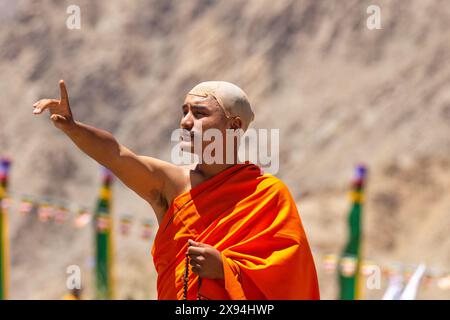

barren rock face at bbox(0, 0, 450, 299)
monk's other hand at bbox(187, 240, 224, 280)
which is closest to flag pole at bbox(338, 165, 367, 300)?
monk's other hand at bbox(187, 240, 224, 280)

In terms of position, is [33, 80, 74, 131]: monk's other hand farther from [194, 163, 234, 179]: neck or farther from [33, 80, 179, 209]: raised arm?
[194, 163, 234, 179]: neck

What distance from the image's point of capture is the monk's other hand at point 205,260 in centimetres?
375

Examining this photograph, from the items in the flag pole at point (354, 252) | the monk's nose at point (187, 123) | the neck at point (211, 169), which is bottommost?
the flag pole at point (354, 252)

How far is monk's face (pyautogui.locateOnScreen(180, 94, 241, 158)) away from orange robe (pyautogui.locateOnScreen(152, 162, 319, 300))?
19cm

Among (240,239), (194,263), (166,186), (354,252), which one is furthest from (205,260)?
(354,252)

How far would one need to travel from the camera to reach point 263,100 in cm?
2227

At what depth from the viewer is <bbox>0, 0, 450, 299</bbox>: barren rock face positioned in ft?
63.9

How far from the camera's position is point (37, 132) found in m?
23.4

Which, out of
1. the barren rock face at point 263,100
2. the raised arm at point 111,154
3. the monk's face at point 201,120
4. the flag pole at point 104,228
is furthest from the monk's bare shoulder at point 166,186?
the barren rock face at point 263,100

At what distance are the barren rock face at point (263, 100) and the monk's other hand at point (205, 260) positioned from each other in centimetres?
1314

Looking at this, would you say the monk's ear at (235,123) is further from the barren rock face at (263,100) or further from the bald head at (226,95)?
the barren rock face at (263,100)

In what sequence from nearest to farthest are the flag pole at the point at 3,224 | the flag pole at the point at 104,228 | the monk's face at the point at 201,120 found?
the monk's face at the point at 201,120 → the flag pole at the point at 3,224 → the flag pole at the point at 104,228

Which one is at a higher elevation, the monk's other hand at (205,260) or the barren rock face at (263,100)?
the barren rock face at (263,100)

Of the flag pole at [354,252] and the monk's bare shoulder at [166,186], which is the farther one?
the flag pole at [354,252]
